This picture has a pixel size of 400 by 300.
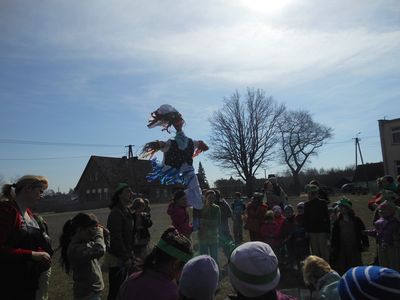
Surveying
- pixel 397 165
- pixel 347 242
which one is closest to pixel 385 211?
pixel 347 242

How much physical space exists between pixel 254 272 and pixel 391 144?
37.4 m

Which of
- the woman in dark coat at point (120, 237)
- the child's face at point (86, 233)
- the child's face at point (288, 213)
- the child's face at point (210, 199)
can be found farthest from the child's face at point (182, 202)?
the child's face at point (288, 213)

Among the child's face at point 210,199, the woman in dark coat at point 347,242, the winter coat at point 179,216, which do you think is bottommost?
the woman in dark coat at point 347,242

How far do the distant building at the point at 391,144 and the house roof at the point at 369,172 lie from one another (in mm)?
13745

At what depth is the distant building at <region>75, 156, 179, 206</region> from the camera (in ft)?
169

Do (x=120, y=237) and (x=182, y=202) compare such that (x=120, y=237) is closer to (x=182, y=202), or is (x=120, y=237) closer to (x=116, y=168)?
(x=182, y=202)

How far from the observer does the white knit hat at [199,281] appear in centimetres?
247

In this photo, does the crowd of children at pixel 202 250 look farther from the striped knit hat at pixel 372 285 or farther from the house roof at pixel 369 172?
the house roof at pixel 369 172

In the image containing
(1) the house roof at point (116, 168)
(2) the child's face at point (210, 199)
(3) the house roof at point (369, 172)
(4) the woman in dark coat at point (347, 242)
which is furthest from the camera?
(3) the house roof at point (369, 172)

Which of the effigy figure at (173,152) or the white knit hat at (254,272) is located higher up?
the effigy figure at (173,152)

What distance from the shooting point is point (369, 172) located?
170ft

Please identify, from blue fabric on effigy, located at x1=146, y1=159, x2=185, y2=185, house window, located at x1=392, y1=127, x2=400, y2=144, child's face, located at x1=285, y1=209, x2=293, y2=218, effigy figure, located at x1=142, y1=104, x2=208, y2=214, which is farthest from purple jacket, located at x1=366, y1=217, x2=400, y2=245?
house window, located at x1=392, y1=127, x2=400, y2=144

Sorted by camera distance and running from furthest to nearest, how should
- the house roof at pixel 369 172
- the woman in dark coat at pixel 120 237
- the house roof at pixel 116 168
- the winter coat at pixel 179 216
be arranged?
the house roof at pixel 369 172 < the house roof at pixel 116 168 < the winter coat at pixel 179 216 < the woman in dark coat at pixel 120 237

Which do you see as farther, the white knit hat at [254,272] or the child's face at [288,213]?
the child's face at [288,213]
